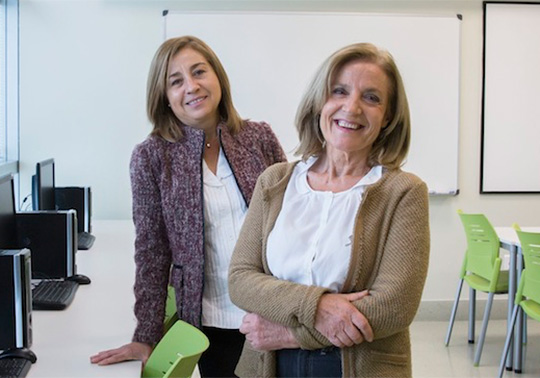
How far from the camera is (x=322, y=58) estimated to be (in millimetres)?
4668

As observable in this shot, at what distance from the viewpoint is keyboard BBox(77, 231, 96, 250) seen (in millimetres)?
3544

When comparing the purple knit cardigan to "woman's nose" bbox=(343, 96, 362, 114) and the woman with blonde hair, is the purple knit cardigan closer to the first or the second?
the woman with blonde hair

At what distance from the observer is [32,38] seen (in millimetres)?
4465

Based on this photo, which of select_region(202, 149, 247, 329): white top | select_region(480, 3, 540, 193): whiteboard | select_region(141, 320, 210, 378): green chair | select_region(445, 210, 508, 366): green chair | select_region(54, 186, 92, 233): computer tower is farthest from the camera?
select_region(480, 3, 540, 193): whiteboard

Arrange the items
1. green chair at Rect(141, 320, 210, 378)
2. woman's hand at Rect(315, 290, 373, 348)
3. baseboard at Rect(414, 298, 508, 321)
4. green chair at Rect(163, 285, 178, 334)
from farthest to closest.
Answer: baseboard at Rect(414, 298, 508, 321) → green chair at Rect(163, 285, 178, 334) → green chair at Rect(141, 320, 210, 378) → woman's hand at Rect(315, 290, 373, 348)

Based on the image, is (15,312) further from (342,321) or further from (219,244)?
(342,321)

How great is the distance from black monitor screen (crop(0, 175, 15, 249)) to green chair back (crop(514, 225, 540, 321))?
8.37 ft

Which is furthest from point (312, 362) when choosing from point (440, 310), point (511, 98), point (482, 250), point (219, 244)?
point (511, 98)

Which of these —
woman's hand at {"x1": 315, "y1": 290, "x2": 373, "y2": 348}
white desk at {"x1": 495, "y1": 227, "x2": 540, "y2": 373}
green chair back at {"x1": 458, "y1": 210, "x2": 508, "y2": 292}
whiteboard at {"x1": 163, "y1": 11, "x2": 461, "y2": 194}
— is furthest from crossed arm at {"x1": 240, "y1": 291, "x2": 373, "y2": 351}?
whiteboard at {"x1": 163, "y1": 11, "x2": 461, "y2": 194}

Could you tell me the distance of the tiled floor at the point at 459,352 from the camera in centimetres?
384

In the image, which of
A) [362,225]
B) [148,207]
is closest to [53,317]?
[148,207]

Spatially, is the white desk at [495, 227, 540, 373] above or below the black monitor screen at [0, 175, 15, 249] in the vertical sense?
below

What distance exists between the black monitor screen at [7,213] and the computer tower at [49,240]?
0.08 metres

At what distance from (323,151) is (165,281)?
23.5 inches
